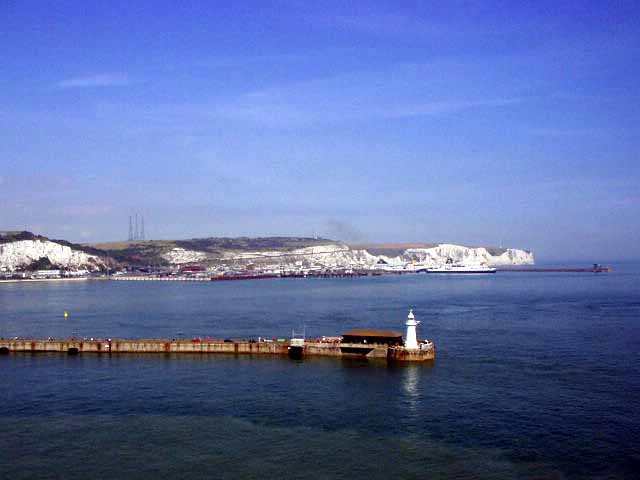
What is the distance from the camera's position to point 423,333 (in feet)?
174

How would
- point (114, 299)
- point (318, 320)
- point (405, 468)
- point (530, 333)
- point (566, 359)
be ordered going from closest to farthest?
point (405, 468) < point (566, 359) < point (530, 333) < point (318, 320) < point (114, 299)

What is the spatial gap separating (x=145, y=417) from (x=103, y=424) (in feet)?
5.90

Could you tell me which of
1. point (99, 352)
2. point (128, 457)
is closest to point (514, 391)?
point (128, 457)

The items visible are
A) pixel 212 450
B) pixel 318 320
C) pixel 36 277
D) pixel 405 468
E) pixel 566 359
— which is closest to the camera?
pixel 405 468

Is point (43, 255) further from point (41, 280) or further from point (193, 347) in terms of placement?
point (193, 347)

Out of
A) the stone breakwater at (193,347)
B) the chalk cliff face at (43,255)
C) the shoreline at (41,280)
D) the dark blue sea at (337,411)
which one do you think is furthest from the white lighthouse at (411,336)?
the chalk cliff face at (43,255)

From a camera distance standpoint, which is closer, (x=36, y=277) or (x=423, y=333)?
(x=423, y=333)

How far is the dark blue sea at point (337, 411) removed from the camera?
22.6 m

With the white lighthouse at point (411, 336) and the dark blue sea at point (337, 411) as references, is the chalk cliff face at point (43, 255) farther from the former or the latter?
the white lighthouse at point (411, 336)

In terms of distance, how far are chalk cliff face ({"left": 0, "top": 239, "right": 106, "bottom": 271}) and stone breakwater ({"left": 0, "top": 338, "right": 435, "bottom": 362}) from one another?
13094 centimetres

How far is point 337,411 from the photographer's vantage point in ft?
95.8

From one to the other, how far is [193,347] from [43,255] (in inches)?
5654

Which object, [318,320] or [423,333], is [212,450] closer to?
[423,333]

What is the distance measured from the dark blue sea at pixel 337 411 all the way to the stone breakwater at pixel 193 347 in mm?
1430
